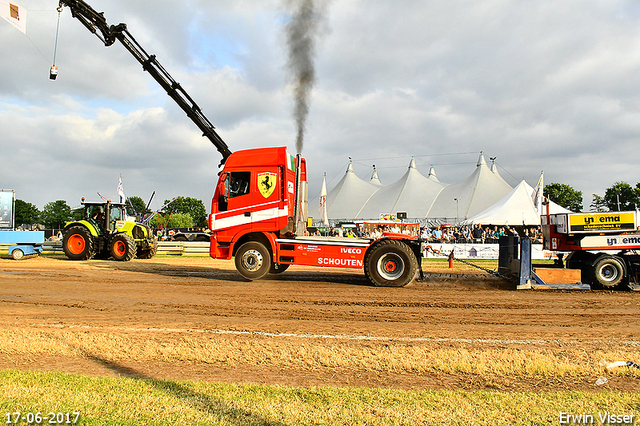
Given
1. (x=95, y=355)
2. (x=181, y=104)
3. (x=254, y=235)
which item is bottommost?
(x=95, y=355)

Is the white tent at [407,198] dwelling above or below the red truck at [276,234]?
above

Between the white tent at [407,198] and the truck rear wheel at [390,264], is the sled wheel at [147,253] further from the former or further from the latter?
the white tent at [407,198]

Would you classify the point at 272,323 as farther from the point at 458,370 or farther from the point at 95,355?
the point at 458,370

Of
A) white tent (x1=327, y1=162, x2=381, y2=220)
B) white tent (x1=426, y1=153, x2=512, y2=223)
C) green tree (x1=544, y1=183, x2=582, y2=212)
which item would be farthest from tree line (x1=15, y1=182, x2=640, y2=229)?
white tent (x1=327, y1=162, x2=381, y2=220)

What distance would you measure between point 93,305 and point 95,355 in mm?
3380

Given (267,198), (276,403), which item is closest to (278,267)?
(267,198)

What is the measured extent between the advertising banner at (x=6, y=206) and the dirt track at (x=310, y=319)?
1845 centimetres

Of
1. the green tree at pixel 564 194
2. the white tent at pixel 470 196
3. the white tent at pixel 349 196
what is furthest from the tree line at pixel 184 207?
the white tent at pixel 349 196

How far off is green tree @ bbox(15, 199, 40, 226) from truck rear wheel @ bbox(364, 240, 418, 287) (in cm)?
10623

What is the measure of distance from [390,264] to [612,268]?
5.02 metres

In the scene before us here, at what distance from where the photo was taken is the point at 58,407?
3.23m

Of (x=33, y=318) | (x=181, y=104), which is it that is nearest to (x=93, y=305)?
(x=33, y=318)

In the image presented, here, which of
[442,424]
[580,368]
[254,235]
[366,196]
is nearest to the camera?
[442,424]

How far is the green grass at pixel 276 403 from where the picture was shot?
3.08 m
